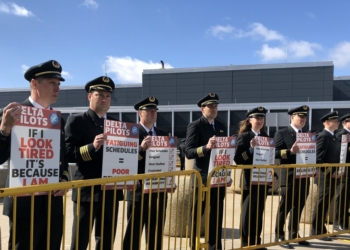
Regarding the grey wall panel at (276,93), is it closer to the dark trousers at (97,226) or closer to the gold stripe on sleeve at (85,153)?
the dark trousers at (97,226)

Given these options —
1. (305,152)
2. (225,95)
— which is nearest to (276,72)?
(225,95)

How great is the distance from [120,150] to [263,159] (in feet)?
7.77

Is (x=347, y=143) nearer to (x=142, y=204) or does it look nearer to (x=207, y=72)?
(x=142, y=204)

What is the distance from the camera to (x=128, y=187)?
3.78 metres

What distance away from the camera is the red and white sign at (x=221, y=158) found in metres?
4.51

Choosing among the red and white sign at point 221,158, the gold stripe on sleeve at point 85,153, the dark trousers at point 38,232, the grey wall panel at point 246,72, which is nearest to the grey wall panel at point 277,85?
the grey wall panel at point 246,72

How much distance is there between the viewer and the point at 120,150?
3.65m

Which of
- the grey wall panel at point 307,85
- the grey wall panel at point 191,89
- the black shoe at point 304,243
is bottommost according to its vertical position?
the black shoe at point 304,243

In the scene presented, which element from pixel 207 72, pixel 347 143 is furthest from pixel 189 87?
pixel 347 143

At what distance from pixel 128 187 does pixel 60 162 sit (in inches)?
34.3

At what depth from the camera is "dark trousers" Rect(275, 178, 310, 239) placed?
5324mm

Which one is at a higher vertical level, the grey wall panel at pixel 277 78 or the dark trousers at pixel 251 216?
the grey wall panel at pixel 277 78

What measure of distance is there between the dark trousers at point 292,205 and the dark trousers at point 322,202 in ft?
1.21

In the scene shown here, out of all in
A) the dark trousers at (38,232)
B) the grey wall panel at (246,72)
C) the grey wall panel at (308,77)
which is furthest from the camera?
the grey wall panel at (246,72)
